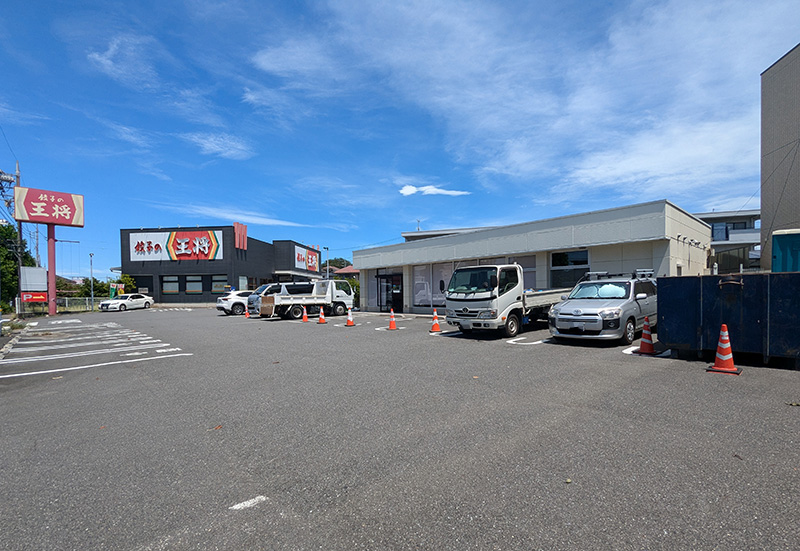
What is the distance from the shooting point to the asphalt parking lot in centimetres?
270

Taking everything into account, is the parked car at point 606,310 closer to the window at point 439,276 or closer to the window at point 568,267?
the window at point 568,267

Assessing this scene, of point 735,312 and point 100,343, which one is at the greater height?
point 735,312

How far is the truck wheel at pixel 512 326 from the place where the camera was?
40.3 ft

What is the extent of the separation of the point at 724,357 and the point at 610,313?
296cm

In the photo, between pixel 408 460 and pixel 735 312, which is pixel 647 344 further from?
pixel 408 460

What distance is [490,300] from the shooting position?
39.3 ft

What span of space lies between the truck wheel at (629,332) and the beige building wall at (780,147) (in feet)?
47.0

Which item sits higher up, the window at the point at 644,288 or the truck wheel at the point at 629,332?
the window at the point at 644,288

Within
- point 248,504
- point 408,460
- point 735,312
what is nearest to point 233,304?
point 735,312

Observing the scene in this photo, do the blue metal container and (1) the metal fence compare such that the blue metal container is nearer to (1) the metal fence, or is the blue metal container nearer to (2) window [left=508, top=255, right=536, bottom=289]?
(2) window [left=508, top=255, right=536, bottom=289]

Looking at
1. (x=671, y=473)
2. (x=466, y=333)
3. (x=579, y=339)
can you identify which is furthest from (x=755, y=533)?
(x=466, y=333)

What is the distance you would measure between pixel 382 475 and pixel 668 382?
203 inches

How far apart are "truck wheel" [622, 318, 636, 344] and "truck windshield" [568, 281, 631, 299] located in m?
0.80

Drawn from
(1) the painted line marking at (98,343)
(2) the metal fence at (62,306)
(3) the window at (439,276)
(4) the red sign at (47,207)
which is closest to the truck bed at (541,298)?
(3) the window at (439,276)
